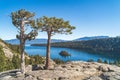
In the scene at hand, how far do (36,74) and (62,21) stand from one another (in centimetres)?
1102

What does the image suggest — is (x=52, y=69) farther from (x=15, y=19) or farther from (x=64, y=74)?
(x=15, y=19)

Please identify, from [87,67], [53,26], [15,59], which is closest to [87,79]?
[87,67]

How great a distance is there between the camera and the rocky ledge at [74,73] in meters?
37.9

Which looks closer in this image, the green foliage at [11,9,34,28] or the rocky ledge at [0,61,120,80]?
the rocky ledge at [0,61,120,80]

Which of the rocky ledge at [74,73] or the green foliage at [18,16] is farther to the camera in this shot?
the green foliage at [18,16]

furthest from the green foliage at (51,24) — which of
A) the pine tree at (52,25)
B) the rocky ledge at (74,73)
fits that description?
the rocky ledge at (74,73)

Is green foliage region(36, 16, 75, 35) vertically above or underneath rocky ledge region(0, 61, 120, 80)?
above

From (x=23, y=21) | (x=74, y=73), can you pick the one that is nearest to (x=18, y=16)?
(x=23, y=21)

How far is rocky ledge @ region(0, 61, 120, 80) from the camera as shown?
37.9 metres

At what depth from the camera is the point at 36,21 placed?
43.6 metres

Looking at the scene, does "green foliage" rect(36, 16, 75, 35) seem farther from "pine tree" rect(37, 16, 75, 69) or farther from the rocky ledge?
the rocky ledge

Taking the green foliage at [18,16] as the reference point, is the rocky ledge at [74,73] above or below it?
below

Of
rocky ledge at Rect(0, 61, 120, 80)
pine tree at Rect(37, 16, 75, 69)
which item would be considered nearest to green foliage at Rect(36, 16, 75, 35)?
pine tree at Rect(37, 16, 75, 69)

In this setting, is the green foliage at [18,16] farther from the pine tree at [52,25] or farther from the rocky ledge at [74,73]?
the rocky ledge at [74,73]
